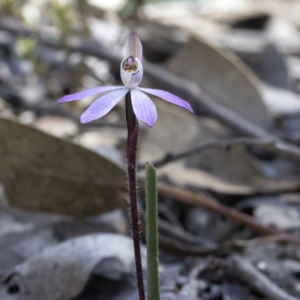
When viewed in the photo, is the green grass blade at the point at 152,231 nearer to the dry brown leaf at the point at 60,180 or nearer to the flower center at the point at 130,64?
the flower center at the point at 130,64

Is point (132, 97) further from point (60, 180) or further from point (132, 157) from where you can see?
point (60, 180)

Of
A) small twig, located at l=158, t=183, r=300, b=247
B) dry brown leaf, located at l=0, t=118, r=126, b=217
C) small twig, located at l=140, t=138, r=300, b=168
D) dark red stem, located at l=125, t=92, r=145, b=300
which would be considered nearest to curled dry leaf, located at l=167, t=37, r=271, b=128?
small twig, located at l=140, t=138, r=300, b=168

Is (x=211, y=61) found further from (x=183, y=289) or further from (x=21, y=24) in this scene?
(x=183, y=289)

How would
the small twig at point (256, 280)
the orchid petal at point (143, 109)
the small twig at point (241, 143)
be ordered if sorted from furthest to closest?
1. the small twig at point (241, 143)
2. the small twig at point (256, 280)
3. the orchid petal at point (143, 109)

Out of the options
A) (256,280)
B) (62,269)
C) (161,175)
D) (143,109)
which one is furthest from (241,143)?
(143,109)

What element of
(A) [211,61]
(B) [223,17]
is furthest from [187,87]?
(B) [223,17]

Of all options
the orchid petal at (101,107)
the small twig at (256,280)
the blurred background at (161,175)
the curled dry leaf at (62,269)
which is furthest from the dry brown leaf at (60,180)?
the orchid petal at (101,107)
